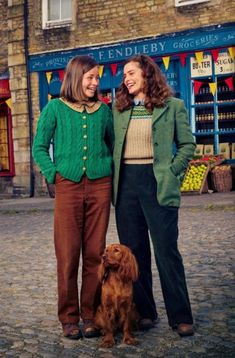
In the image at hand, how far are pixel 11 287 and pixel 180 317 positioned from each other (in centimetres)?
215

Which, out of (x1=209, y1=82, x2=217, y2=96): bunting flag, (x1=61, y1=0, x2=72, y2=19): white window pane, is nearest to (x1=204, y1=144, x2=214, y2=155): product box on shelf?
(x1=209, y1=82, x2=217, y2=96): bunting flag

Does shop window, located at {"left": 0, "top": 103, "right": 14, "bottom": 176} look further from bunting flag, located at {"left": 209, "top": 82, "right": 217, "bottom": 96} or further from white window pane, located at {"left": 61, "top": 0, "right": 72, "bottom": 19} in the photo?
Answer: bunting flag, located at {"left": 209, "top": 82, "right": 217, "bottom": 96}

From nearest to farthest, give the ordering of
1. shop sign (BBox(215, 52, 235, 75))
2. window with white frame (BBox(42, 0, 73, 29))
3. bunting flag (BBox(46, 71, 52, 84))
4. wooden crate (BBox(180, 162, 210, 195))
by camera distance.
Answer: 1. wooden crate (BBox(180, 162, 210, 195))
2. shop sign (BBox(215, 52, 235, 75))
3. window with white frame (BBox(42, 0, 73, 29))
4. bunting flag (BBox(46, 71, 52, 84))

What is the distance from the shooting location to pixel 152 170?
4.14 meters

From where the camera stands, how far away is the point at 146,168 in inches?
163

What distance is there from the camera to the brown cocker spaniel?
12.7 ft

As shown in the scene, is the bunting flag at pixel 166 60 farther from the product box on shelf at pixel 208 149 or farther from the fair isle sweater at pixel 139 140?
the fair isle sweater at pixel 139 140

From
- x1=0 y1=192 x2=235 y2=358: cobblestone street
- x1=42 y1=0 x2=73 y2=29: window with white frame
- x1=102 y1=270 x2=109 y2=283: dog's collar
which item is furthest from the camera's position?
x1=42 y1=0 x2=73 y2=29: window with white frame

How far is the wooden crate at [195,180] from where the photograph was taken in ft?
44.5

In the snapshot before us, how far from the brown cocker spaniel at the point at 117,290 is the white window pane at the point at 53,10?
1334 centimetres

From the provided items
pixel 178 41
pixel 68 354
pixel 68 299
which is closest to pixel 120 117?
pixel 68 299

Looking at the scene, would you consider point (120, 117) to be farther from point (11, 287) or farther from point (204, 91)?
point (204, 91)

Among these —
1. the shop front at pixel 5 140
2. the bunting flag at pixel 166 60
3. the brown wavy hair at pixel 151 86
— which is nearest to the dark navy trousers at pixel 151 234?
the brown wavy hair at pixel 151 86

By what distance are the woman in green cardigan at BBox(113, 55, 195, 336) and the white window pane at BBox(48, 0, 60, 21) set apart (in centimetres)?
1274
